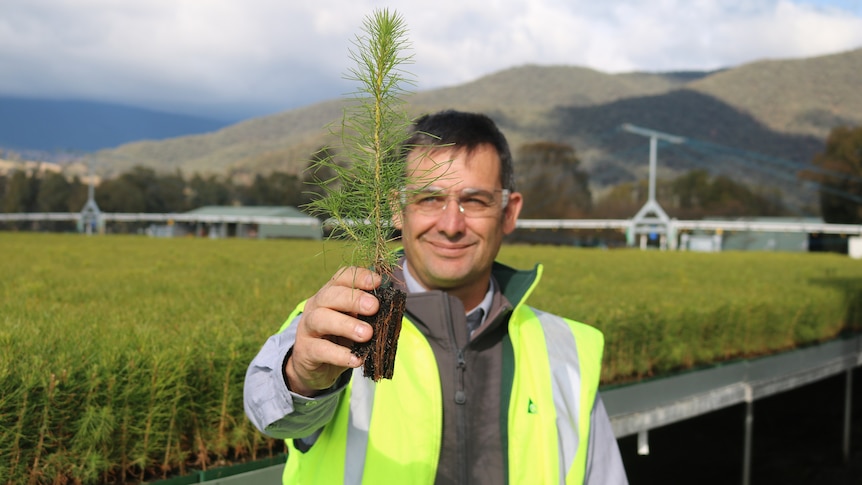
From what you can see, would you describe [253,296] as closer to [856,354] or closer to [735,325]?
[735,325]

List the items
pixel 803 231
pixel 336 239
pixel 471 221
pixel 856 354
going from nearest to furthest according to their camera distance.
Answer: pixel 336 239 < pixel 471 221 < pixel 856 354 < pixel 803 231

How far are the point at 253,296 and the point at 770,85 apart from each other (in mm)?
212571

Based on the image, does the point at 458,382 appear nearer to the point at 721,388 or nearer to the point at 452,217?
the point at 452,217

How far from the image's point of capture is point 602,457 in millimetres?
2422

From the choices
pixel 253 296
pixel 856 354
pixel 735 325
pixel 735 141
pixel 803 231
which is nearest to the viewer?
pixel 253 296

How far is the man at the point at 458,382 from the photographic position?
7.05 ft

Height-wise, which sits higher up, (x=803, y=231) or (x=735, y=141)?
(x=735, y=141)

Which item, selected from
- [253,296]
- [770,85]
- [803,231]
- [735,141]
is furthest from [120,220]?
[770,85]

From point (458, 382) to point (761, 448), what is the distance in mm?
10478

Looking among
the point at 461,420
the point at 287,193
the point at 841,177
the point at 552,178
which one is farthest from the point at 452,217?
the point at 552,178

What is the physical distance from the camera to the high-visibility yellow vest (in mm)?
2197

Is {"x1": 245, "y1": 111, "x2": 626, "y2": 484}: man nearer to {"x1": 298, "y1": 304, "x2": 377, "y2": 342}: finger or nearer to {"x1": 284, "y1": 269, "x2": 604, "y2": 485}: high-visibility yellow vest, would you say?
{"x1": 284, "y1": 269, "x2": 604, "y2": 485}: high-visibility yellow vest

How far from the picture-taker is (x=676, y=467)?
9.55 metres

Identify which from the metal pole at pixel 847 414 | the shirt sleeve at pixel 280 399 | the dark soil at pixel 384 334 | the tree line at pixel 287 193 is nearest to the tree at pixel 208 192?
the tree line at pixel 287 193
